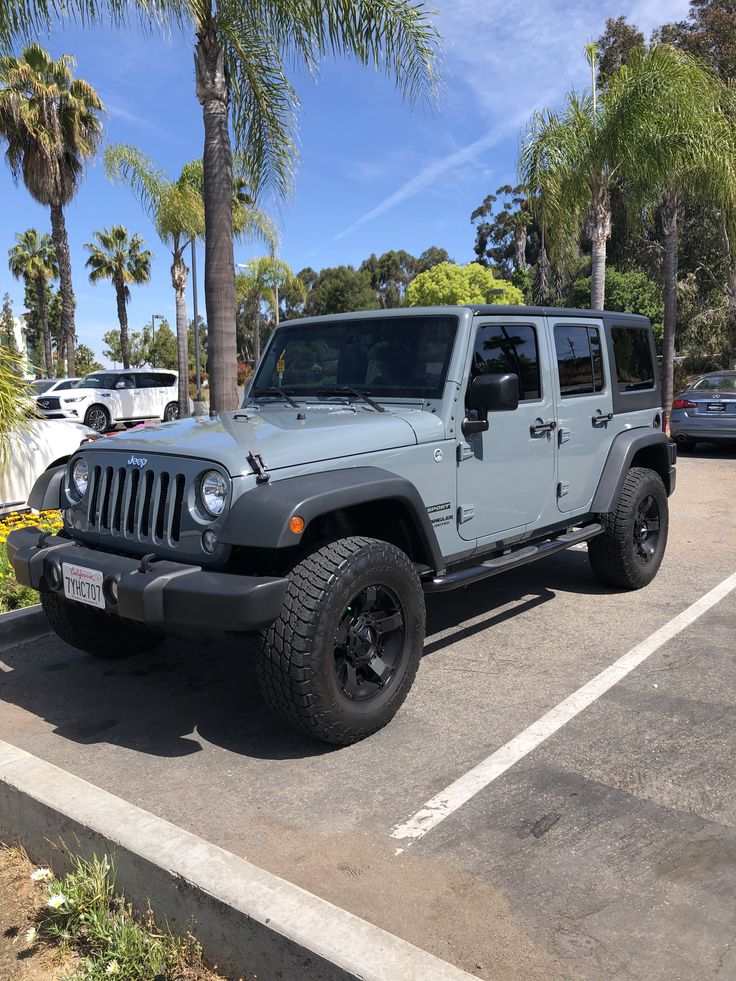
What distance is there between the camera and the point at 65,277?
30.6m

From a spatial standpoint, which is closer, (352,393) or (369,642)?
(369,642)

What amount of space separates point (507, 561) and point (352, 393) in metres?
1.23

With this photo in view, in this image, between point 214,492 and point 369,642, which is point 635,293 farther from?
point 214,492

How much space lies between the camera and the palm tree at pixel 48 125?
26516 millimetres

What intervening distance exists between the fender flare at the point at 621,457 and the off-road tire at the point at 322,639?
2259 mm

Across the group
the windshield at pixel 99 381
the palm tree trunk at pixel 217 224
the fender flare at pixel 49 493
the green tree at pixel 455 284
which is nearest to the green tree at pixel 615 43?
the green tree at pixel 455 284

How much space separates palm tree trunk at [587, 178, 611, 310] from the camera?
15.3 m

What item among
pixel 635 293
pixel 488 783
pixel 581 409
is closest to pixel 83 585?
pixel 488 783

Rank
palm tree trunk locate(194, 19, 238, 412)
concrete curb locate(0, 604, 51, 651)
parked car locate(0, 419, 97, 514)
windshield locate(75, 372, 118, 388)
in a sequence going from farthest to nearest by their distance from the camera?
windshield locate(75, 372, 118, 388)
palm tree trunk locate(194, 19, 238, 412)
parked car locate(0, 419, 97, 514)
concrete curb locate(0, 604, 51, 651)

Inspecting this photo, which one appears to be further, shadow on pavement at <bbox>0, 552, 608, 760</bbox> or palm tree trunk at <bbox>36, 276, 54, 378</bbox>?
palm tree trunk at <bbox>36, 276, 54, 378</bbox>


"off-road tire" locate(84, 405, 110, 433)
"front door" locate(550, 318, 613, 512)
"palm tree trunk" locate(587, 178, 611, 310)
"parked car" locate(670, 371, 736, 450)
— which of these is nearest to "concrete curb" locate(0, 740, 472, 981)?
"front door" locate(550, 318, 613, 512)

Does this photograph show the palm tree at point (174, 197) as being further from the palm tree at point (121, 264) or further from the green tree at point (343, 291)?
the green tree at point (343, 291)

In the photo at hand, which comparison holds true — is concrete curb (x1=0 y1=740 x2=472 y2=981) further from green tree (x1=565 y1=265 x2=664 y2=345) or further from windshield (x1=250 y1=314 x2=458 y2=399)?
green tree (x1=565 y1=265 x2=664 y2=345)

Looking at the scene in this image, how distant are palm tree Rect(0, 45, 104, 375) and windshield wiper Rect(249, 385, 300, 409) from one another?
2592cm
